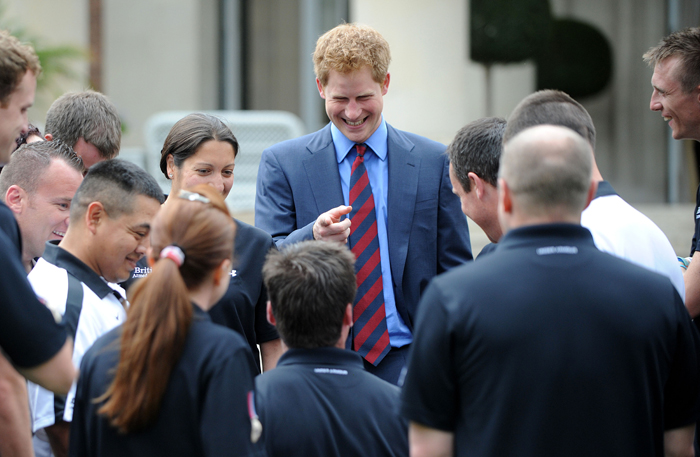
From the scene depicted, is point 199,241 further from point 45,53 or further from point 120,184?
point 45,53

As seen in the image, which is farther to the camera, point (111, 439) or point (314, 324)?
point (314, 324)

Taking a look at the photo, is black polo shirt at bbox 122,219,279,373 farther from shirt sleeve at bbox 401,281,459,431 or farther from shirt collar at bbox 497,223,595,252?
shirt collar at bbox 497,223,595,252

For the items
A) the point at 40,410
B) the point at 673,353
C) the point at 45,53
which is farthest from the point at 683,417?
the point at 45,53

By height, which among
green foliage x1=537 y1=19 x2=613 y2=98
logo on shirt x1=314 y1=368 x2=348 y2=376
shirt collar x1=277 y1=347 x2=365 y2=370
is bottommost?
logo on shirt x1=314 y1=368 x2=348 y2=376

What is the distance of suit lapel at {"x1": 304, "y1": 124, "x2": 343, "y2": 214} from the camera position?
10.2 feet

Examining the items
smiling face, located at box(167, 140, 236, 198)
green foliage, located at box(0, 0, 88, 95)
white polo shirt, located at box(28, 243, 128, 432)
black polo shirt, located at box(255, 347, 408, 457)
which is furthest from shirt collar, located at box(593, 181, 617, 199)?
green foliage, located at box(0, 0, 88, 95)

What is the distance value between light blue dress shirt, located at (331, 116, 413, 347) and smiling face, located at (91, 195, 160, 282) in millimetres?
944

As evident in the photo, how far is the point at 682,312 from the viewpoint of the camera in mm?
1737

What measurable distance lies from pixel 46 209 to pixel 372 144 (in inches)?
53.3

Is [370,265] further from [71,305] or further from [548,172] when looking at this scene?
[548,172]

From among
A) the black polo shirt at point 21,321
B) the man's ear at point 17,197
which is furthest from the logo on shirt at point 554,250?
the man's ear at point 17,197

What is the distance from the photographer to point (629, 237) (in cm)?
214

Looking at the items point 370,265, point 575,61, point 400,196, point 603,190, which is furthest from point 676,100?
point 575,61

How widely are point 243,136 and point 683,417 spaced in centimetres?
828
